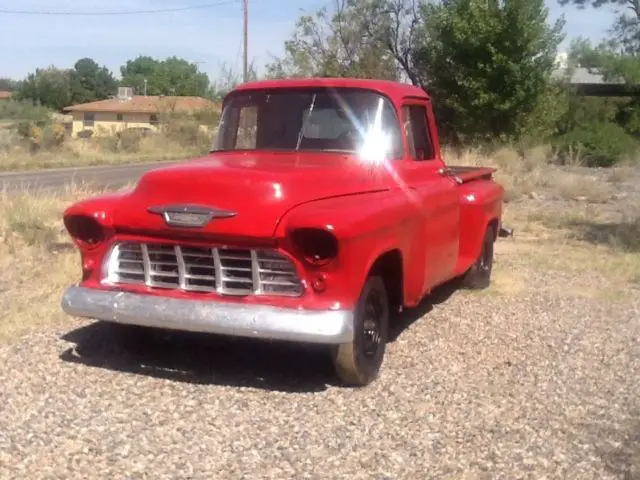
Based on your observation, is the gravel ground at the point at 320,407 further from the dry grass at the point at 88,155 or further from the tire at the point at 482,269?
the dry grass at the point at 88,155

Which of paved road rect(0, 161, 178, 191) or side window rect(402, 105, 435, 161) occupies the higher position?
side window rect(402, 105, 435, 161)

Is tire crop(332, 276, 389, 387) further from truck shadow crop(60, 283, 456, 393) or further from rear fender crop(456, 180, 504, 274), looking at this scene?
rear fender crop(456, 180, 504, 274)

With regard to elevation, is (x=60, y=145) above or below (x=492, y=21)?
below

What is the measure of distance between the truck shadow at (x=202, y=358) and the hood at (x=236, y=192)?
968 mm

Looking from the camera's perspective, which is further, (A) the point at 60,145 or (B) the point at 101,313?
(A) the point at 60,145

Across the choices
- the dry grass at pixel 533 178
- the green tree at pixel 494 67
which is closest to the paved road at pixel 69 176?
the dry grass at pixel 533 178

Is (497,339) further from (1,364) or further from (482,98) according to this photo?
(482,98)

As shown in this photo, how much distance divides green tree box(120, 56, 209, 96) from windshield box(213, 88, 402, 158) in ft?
318

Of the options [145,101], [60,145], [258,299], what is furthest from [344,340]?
[145,101]

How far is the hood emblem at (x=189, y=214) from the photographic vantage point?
5172 millimetres

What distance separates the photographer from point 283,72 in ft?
97.6

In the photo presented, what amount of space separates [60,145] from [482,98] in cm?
1871

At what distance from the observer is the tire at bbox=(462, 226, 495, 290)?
8.48m

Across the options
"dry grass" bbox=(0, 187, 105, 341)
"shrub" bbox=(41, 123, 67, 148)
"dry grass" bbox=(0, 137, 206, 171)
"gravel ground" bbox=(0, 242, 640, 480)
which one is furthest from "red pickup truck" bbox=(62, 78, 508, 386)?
"shrub" bbox=(41, 123, 67, 148)
